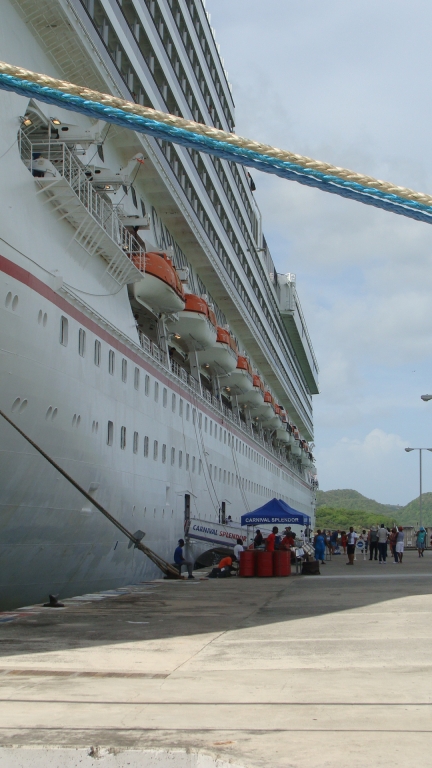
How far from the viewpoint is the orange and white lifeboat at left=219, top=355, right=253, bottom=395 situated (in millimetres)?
34938

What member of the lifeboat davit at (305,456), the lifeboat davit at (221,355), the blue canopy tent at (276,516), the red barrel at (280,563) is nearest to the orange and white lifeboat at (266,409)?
the lifeboat davit at (221,355)

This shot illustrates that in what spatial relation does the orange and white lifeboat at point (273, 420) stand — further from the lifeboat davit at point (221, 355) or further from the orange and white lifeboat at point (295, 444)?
the lifeboat davit at point (221, 355)

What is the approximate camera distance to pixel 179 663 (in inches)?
274

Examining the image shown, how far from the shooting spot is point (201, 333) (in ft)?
83.7

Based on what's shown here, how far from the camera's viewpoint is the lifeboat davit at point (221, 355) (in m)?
29.5

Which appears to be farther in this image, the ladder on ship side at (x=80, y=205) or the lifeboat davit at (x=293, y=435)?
the lifeboat davit at (x=293, y=435)

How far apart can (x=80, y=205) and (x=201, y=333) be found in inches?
488

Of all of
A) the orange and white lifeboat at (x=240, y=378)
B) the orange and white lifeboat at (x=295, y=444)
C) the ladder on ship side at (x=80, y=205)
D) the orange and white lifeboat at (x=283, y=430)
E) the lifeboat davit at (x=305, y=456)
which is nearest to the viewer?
the ladder on ship side at (x=80, y=205)

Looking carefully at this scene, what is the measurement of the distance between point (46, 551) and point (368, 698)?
7.78m

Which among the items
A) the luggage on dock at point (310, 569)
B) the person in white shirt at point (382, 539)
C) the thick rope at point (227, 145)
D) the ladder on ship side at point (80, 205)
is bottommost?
the luggage on dock at point (310, 569)

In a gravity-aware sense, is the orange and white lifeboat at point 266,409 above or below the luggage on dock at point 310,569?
above

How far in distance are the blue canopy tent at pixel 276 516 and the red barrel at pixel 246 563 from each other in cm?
474

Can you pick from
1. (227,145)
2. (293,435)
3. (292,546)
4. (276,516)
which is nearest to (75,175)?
(227,145)

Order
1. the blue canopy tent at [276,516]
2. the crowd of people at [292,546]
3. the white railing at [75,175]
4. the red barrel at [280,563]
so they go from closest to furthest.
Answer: the white railing at [75,175] < the crowd of people at [292,546] < the red barrel at [280,563] < the blue canopy tent at [276,516]
